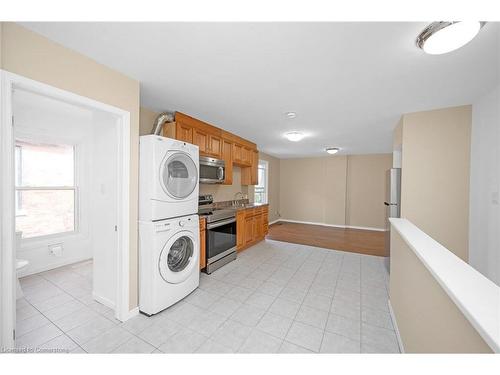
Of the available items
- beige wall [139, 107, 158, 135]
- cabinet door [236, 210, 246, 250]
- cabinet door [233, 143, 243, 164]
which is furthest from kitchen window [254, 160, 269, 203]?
beige wall [139, 107, 158, 135]

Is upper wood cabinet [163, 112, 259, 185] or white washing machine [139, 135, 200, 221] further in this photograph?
upper wood cabinet [163, 112, 259, 185]

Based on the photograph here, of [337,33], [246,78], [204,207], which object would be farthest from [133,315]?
[337,33]

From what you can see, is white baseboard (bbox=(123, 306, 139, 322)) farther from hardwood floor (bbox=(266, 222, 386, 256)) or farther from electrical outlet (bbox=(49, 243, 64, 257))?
hardwood floor (bbox=(266, 222, 386, 256))

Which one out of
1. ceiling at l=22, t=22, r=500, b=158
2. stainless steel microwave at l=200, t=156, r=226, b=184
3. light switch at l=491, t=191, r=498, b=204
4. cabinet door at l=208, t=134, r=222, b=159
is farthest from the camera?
cabinet door at l=208, t=134, r=222, b=159

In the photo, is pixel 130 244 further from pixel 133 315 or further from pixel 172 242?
pixel 133 315

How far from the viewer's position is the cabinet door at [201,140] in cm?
301

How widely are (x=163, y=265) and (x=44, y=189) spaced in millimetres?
2787

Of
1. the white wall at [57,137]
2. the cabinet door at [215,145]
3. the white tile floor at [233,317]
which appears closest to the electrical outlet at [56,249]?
the white wall at [57,137]

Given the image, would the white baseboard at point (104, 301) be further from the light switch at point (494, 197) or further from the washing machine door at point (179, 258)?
the light switch at point (494, 197)

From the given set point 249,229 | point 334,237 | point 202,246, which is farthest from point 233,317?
point 334,237

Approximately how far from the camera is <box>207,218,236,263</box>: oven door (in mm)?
2926

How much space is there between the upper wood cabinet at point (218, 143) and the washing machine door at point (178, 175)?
62cm

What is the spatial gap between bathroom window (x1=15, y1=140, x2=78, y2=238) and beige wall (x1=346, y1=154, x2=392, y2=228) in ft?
23.8

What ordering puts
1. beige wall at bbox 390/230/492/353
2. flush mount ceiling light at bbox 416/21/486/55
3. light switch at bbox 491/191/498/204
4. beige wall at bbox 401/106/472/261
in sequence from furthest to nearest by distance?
beige wall at bbox 401/106/472/261 < light switch at bbox 491/191/498/204 < flush mount ceiling light at bbox 416/21/486/55 < beige wall at bbox 390/230/492/353
